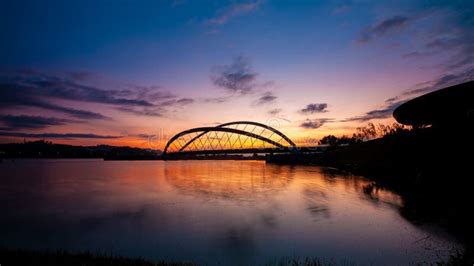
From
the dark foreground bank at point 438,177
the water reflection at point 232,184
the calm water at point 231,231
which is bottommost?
the water reflection at point 232,184

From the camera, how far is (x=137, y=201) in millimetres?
22906

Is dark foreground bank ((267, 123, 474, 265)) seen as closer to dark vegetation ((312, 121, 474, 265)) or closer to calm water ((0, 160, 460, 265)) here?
dark vegetation ((312, 121, 474, 265))

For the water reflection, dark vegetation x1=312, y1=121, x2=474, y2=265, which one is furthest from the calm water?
the water reflection


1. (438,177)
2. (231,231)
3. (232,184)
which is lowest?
(232,184)

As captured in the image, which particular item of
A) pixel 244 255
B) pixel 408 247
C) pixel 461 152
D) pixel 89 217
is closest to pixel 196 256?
pixel 244 255

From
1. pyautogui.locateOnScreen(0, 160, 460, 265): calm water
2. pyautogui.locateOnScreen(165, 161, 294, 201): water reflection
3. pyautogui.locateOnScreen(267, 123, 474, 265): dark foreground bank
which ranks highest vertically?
pyautogui.locateOnScreen(267, 123, 474, 265): dark foreground bank

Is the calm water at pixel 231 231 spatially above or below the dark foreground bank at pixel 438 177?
below

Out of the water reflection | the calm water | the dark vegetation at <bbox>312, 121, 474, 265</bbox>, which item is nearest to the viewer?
the calm water

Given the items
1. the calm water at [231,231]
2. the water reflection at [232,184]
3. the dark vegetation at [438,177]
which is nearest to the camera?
the calm water at [231,231]

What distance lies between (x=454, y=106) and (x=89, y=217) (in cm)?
3346

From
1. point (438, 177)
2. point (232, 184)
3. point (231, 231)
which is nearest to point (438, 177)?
point (438, 177)

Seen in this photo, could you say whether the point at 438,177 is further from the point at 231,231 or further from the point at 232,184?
the point at 232,184

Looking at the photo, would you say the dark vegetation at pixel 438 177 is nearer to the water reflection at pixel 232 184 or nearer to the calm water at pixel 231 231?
the calm water at pixel 231 231

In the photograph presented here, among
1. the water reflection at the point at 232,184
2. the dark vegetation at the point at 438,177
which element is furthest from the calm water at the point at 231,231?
the water reflection at the point at 232,184
